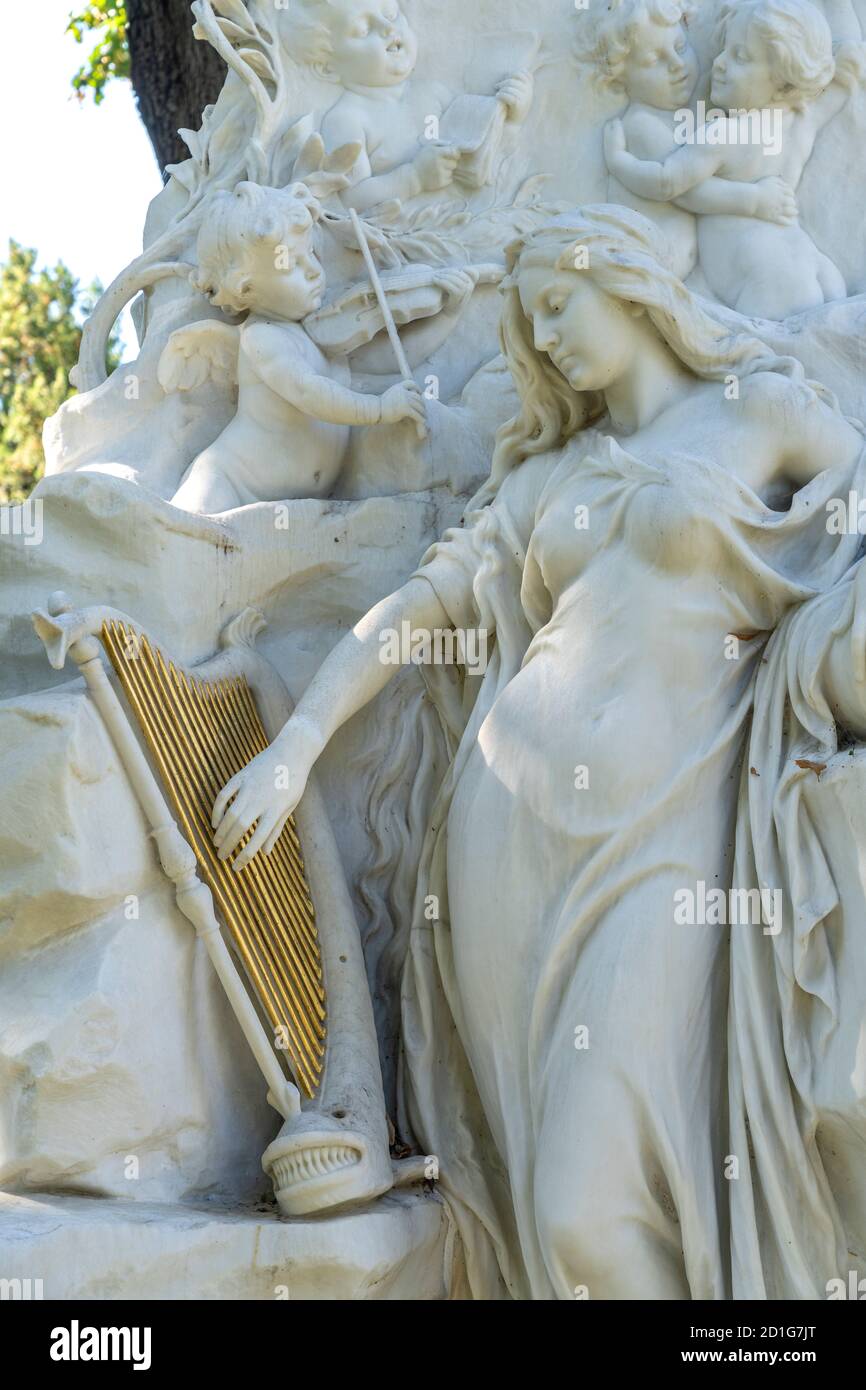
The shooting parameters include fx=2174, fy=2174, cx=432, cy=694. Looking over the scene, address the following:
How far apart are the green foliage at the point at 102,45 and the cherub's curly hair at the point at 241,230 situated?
4.69 meters

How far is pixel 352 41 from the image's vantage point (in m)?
6.28

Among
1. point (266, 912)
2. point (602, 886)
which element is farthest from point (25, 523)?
point (602, 886)

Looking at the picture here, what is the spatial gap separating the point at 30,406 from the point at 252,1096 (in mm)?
11085

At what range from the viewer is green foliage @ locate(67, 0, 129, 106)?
1028cm

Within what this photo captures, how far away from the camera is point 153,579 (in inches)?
218

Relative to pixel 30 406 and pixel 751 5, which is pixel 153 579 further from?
pixel 30 406

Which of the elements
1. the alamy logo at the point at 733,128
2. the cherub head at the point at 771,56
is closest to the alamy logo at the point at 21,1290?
the alamy logo at the point at 733,128

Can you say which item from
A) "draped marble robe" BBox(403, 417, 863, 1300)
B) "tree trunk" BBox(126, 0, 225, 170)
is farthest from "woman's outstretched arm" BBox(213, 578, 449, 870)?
"tree trunk" BBox(126, 0, 225, 170)

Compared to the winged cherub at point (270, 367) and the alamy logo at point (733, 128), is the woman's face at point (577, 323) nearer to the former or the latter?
the winged cherub at point (270, 367)

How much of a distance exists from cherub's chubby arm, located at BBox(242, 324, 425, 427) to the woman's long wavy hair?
0.40m

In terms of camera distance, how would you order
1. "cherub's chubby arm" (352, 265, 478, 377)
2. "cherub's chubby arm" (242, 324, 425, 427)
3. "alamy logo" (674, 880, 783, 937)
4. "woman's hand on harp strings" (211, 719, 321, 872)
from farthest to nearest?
"cherub's chubby arm" (352, 265, 478, 377)
"cherub's chubby arm" (242, 324, 425, 427)
"woman's hand on harp strings" (211, 719, 321, 872)
"alamy logo" (674, 880, 783, 937)
